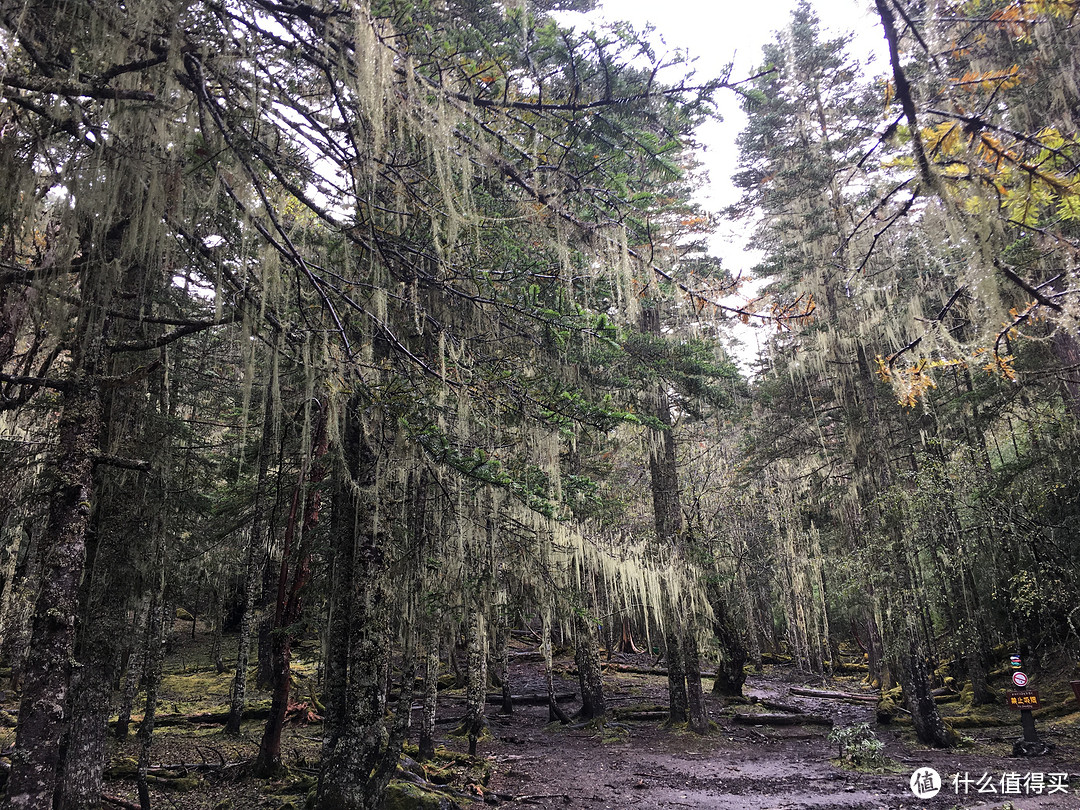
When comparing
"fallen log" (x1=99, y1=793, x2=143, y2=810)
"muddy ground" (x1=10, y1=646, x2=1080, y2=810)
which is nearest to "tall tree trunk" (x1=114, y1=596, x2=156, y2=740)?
"muddy ground" (x1=10, y1=646, x2=1080, y2=810)

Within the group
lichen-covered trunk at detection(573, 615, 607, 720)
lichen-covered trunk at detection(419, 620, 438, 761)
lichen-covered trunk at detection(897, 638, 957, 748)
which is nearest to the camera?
lichen-covered trunk at detection(419, 620, 438, 761)

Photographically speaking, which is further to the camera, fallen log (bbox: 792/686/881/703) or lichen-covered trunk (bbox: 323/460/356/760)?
fallen log (bbox: 792/686/881/703)

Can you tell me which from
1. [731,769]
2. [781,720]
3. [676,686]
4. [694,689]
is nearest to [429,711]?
[731,769]

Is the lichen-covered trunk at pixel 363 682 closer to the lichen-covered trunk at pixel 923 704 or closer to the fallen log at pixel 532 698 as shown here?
the lichen-covered trunk at pixel 923 704

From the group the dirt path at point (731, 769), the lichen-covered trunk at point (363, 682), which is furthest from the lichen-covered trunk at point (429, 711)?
the lichen-covered trunk at point (363, 682)

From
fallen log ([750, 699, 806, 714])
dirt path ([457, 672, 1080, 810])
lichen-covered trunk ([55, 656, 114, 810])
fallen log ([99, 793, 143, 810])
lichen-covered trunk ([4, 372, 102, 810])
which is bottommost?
fallen log ([750, 699, 806, 714])

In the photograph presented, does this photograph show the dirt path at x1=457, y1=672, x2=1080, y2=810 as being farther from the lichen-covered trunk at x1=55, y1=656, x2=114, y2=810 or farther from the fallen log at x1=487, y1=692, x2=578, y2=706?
the lichen-covered trunk at x1=55, y1=656, x2=114, y2=810

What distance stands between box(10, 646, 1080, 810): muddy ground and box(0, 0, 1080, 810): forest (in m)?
0.14

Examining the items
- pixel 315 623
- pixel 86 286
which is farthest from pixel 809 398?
pixel 86 286

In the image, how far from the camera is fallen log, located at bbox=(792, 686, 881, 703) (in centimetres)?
1597

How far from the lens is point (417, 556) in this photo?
723cm

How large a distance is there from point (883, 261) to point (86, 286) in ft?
50.1

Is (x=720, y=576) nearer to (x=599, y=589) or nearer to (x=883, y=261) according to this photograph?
(x=599, y=589)

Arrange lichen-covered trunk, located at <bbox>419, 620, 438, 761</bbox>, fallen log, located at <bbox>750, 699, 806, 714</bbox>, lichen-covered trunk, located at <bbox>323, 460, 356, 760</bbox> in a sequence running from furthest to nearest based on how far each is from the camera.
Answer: fallen log, located at <bbox>750, 699, 806, 714</bbox> < lichen-covered trunk, located at <bbox>419, 620, 438, 761</bbox> < lichen-covered trunk, located at <bbox>323, 460, 356, 760</bbox>
